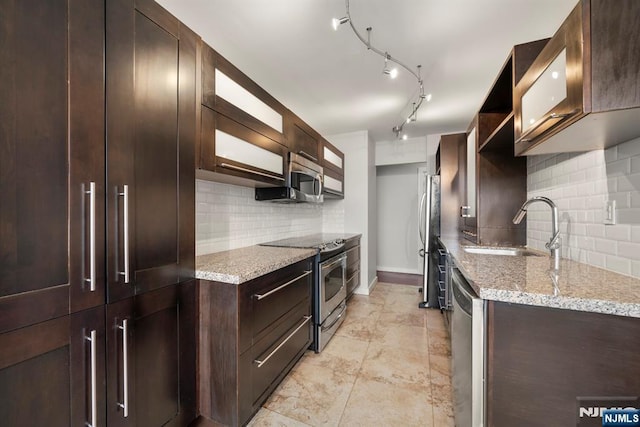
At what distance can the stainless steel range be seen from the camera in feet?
7.55

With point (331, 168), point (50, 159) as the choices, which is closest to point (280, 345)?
point (50, 159)

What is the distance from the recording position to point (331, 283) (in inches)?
102

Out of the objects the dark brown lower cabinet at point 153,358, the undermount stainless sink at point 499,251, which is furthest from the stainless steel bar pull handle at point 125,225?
the undermount stainless sink at point 499,251

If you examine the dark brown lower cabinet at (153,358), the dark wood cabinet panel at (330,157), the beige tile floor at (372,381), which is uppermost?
the dark wood cabinet panel at (330,157)

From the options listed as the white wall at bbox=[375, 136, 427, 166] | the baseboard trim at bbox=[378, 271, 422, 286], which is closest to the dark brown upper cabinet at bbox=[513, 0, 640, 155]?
the white wall at bbox=[375, 136, 427, 166]

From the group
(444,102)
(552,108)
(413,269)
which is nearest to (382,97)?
(444,102)

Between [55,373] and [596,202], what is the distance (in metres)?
2.48

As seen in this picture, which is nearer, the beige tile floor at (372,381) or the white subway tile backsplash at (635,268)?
the white subway tile backsplash at (635,268)

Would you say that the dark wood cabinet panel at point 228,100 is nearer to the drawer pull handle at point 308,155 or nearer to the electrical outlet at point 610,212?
the drawer pull handle at point 308,155

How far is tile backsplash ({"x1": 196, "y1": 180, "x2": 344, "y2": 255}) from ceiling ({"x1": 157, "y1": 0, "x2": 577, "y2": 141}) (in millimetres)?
1087

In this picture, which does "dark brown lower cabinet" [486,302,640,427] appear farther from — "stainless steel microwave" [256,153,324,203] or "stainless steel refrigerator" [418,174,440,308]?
"stainless steel refrigerator" [418,174,440,308]

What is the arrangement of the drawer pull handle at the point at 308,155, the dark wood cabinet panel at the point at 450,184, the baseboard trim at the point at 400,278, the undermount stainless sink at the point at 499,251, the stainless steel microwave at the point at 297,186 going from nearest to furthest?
the undermount stainless sink at the point at 499,251
the stainless steel microwave at the point at 297,186
the drawer pull handle at the point at 308,155
the dark wood cabinet panel at the point at 450,184
the baseboard trim at the point at 400,278

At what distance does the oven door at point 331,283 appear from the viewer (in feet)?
7.70

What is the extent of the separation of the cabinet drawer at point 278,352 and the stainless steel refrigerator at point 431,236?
1.92 meters
